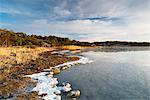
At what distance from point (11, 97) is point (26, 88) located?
1948mm

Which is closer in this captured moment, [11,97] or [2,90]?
[11,97]

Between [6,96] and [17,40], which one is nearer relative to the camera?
[6,96]

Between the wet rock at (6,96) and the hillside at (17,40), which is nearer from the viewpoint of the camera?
the wet rock at (6,96)

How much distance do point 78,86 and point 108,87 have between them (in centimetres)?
207

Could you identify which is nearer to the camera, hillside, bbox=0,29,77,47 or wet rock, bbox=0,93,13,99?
wet rock, bbox=0,93,13,99

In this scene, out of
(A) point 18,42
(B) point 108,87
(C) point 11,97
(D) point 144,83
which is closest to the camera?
(C) point 11,97

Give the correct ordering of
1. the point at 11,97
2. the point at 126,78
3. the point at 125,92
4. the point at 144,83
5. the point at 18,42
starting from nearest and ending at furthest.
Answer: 1. the point at 11,97
2. the point at 125,92
3. the point at 144,83
4. the point at 126,78
5. the point at 18,42

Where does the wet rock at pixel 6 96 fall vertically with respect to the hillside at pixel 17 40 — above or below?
below

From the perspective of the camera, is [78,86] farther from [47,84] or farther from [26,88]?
[26,88]

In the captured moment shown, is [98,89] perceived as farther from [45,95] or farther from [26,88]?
[26,88]

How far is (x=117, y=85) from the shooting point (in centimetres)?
1408

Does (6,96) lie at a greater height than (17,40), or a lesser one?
lesser

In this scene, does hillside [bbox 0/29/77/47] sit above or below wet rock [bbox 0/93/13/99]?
above

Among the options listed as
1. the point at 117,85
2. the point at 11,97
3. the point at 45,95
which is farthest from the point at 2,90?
the point at 117,85
